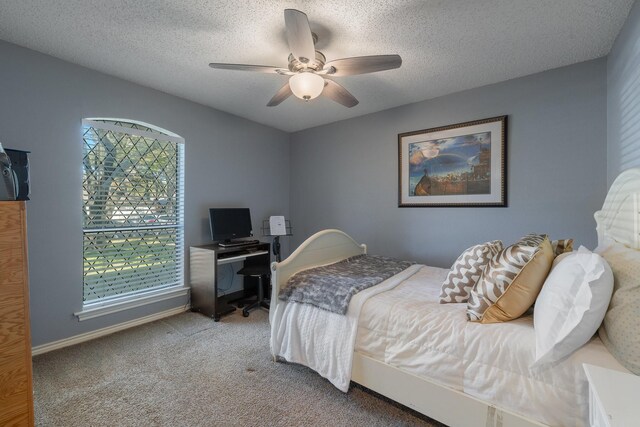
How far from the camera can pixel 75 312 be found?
7.90 ft

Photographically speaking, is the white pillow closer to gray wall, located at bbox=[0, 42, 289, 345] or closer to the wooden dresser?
the wooden dresser

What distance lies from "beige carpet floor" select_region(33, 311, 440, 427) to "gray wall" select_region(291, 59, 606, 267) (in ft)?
6.42

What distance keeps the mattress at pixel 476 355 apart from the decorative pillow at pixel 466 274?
76mm

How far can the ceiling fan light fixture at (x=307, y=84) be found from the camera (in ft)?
6.13

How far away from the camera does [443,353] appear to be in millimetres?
1378

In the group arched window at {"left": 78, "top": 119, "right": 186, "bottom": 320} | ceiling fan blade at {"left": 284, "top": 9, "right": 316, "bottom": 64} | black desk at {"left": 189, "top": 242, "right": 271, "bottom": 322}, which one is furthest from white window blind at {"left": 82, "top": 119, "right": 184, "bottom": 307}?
ceiling fan blade at {"left": 284, "top": 9, "right": 316, "bottom": 64}

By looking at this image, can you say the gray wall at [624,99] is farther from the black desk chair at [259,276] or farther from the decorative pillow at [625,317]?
the black desk chair at [259,276]

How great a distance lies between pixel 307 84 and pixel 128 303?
2.70 metres

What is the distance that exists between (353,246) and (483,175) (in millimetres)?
1545

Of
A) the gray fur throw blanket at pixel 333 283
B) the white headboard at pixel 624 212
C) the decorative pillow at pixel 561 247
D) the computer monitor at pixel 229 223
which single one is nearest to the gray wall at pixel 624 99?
the white headboard at pixel 624 212

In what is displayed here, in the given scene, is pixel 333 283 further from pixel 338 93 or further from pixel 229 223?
pixel 229 223

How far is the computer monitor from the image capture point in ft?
10.6

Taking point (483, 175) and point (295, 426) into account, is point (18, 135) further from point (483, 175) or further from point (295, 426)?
point (483, 175)

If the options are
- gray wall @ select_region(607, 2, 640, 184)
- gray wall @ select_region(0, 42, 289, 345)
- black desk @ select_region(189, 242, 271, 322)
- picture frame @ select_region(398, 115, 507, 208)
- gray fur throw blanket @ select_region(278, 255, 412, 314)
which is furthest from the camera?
black desk @ select_region(189, 242, 271, 322)
